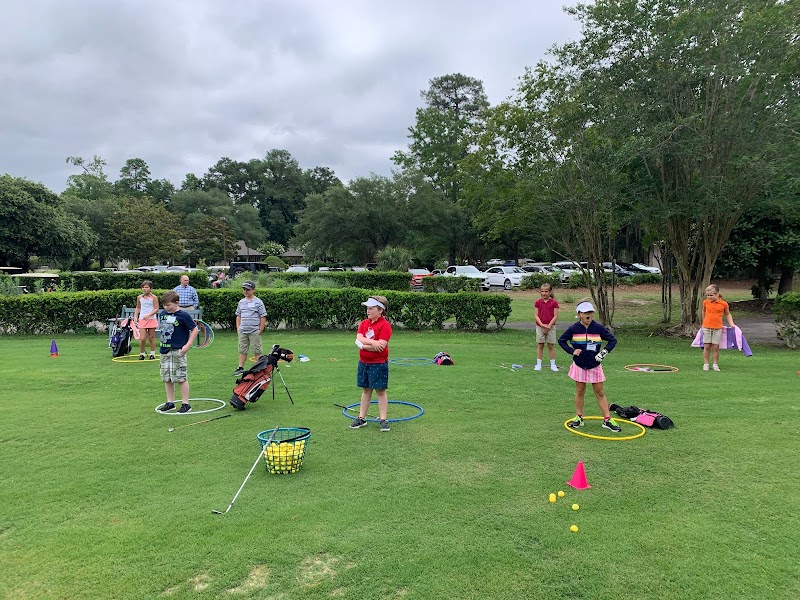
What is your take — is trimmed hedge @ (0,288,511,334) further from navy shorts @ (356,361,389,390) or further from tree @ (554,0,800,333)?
navy shorts @ (356,361,389,390)

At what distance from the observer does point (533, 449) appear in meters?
5.54

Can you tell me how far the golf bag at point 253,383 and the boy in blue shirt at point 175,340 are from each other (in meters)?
0.62

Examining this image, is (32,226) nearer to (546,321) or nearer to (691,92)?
(546,321)

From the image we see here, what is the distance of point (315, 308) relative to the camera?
1593cm

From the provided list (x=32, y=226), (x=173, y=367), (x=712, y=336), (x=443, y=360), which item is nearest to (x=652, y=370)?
(x=712, y=336)

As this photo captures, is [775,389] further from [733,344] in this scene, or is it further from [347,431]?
[347,431]

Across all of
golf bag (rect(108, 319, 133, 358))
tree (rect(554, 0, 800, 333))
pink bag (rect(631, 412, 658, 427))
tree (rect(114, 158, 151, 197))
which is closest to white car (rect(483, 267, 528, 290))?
tree (rect(554, 0, 800, 333))

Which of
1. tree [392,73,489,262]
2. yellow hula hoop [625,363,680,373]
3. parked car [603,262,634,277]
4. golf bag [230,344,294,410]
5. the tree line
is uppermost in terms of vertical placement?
tree [392,73,489,262]

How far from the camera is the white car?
112 feet

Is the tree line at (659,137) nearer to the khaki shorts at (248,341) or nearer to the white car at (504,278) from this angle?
the khaki shorts at (248,341)

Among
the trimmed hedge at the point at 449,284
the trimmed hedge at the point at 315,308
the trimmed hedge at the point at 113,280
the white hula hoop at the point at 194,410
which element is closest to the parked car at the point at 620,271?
the trimmed hedge at the point at 449,284

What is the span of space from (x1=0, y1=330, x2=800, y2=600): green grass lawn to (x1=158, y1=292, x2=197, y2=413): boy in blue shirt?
48 cm

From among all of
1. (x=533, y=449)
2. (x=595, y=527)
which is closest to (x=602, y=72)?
(x=533, y=449)

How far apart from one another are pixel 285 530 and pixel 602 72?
13618 millimetres
